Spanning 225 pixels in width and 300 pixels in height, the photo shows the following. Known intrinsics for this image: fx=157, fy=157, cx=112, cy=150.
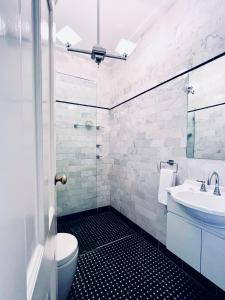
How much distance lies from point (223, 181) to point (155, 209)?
87 cm

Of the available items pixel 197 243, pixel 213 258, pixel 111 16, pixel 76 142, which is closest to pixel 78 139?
pixel 76 142

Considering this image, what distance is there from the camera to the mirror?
1335 mm

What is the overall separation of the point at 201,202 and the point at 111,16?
220 cm

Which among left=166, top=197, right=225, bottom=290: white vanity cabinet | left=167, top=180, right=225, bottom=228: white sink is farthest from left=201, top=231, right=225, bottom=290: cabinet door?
left=167, top=180, right=225, bottom=228: white sink

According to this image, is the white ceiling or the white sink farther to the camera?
the white ceiling

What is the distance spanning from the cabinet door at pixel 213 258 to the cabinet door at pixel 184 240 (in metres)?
0.05

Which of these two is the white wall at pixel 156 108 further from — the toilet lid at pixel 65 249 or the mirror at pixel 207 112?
the toilet lid at pixel 65 249

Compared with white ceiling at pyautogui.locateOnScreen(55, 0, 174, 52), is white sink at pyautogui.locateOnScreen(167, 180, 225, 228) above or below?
below

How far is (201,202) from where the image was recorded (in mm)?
1306

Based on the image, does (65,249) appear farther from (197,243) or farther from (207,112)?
(207,112)

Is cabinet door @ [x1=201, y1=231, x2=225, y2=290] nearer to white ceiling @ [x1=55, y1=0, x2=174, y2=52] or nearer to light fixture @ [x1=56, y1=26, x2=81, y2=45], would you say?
light fixture @ [x1=56, y1=26, x2=81, y2=45]

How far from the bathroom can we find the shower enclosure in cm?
2

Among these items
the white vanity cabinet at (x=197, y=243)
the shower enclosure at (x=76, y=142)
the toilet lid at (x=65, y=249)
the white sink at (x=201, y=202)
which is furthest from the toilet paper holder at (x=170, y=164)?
the shower enclosure at (x=76, y=142)

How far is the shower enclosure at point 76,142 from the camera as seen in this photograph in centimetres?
249
